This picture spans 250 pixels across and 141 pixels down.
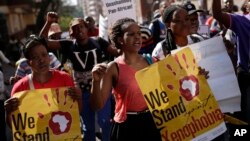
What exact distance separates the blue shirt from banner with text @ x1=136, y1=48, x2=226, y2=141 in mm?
662

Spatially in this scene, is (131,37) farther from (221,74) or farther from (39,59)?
(221,74)

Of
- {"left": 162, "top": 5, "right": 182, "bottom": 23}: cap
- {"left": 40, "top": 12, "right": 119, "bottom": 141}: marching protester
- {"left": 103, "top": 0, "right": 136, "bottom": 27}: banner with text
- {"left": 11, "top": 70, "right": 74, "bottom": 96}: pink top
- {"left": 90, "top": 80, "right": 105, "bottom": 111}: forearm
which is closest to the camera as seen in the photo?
{"left": 90, "top": 80, "right": 105, "bottom": 111}: forearm

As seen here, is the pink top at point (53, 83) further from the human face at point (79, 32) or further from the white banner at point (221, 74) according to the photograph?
the human face at point (79, 32)

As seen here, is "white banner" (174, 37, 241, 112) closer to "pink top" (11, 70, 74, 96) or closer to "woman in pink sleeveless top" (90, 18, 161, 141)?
"woman in pink sleeveless top" (90, 18, 161, 141)

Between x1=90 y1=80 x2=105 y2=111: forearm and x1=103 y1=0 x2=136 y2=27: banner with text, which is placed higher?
x1=103 y1=0 x2=136 y2=27: banner with text

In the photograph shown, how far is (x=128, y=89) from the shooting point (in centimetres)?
363

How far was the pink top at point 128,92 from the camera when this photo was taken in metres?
3.63

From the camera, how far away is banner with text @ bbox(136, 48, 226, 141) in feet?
11.6

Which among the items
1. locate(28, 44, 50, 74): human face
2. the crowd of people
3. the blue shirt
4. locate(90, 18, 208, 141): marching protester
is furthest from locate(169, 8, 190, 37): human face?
locate(28, 44, 50, 74): human face

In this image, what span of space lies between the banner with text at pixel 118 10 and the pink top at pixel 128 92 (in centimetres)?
286

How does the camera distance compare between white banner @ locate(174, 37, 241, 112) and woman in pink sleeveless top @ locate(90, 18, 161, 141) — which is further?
white banner @ locate(174, 37, 241, 112)

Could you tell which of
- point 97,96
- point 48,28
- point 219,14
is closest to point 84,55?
point 48,28

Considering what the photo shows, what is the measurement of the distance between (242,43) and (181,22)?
534 millimetres

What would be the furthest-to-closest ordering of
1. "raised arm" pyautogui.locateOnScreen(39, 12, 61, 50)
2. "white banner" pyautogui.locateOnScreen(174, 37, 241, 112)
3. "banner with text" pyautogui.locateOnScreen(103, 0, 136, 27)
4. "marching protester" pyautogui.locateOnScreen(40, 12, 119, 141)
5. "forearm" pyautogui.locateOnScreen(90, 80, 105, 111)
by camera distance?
"banner with text" pyautogui.locateOnScreen(103, 0, 136, 27), "marching protester" pyautogui.locateOnScreen(40, 12, 119, 141), "raised arm" pyautogui.locateOnScreen(39, 12, 61, 50), "white banner" pyautogui.locateOnScreen(174, 37, 241, 112), "forearm" pyautogui.locateOnScreen(90, 80, 105, 111)
